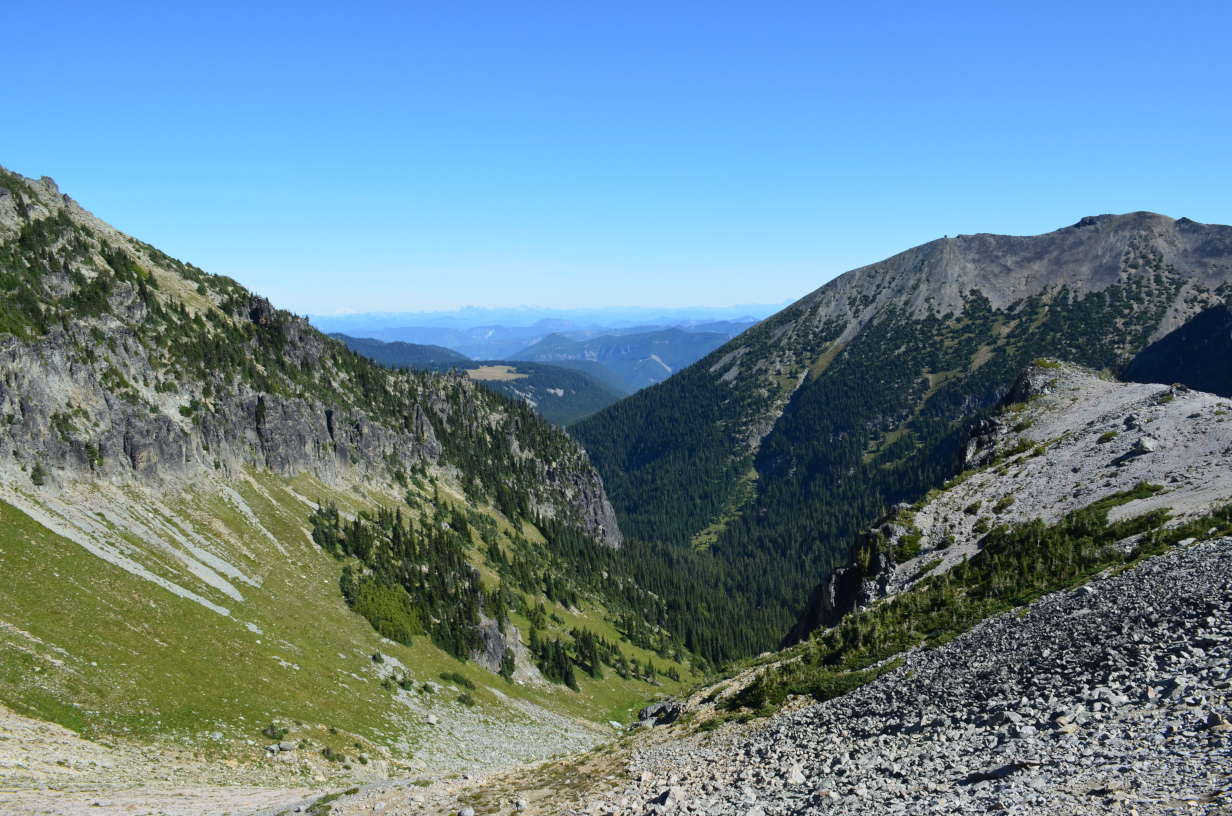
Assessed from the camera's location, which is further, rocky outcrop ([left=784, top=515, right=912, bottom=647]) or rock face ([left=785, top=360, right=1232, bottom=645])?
rocky outcrop ([left=784, top=515, right=912, bottom=647])

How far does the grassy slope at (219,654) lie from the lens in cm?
4497

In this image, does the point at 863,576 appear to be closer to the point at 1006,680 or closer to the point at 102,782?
the point at 1006,680

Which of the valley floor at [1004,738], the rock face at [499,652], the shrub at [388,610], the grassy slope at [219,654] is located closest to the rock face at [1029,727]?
the valley floor at [1004,738]

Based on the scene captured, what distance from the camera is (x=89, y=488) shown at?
70250mm

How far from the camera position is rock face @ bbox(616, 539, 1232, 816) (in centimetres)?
1922

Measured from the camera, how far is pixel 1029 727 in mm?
23859

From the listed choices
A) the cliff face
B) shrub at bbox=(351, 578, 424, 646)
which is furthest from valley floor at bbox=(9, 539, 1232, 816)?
the cliff face

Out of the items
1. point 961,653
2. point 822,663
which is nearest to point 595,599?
point 822,663

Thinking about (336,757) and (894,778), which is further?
(336,757)

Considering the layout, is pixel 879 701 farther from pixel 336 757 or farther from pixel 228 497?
pixel 228 497

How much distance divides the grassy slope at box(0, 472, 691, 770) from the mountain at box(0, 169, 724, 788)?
0.76 feet

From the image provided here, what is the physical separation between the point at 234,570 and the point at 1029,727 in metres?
75.1

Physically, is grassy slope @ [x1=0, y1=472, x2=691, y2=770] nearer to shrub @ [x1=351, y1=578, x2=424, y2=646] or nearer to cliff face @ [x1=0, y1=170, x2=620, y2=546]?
shrub @ [x1=351, y1=578, x2=424, y2=646]

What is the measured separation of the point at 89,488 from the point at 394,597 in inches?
1409
